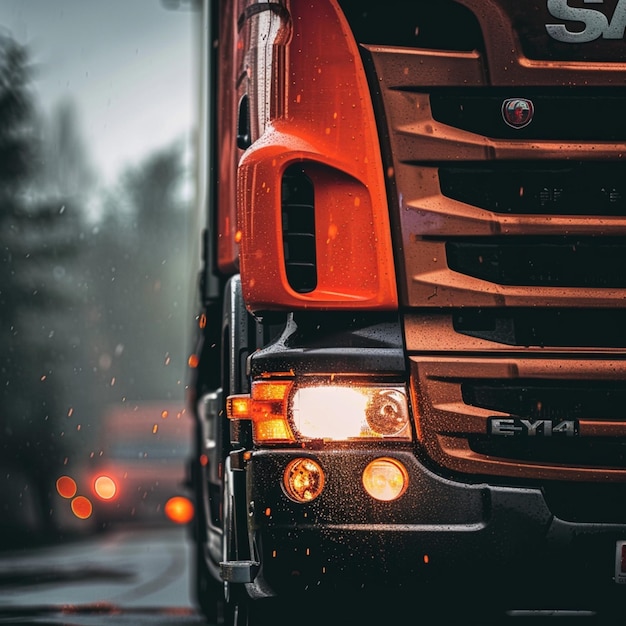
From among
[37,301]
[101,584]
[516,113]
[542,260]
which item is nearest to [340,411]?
[542,260]

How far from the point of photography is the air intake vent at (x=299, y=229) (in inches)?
224

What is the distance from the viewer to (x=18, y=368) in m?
31.8

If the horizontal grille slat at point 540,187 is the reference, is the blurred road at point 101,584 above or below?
below

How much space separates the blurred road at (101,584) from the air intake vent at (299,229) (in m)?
4.39

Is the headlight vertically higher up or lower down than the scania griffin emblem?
lower down

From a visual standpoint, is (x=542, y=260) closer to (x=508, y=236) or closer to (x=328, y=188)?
(x=508, y=236)

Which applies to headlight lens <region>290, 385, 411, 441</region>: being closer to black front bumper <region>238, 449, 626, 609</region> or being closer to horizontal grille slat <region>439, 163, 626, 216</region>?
black front bumper <region>238, 449, 626, 609</region>

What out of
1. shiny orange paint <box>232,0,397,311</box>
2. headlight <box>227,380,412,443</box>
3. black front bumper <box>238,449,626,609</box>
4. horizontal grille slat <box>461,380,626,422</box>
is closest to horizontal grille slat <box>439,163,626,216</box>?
shiny orange paint <box>232,0,397,311</box>

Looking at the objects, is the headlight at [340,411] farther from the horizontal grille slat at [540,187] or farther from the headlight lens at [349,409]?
the horizontal grille slat at [540,187]

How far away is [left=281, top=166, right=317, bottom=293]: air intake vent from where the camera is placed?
5680mm

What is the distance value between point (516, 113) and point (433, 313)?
2.71 feet

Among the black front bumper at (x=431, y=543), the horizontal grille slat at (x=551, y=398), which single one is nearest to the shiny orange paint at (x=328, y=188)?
the horizontal grille slat at (x=551, y=398)

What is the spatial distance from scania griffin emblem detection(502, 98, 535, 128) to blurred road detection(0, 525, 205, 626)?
4933mm

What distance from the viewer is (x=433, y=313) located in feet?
18.6
